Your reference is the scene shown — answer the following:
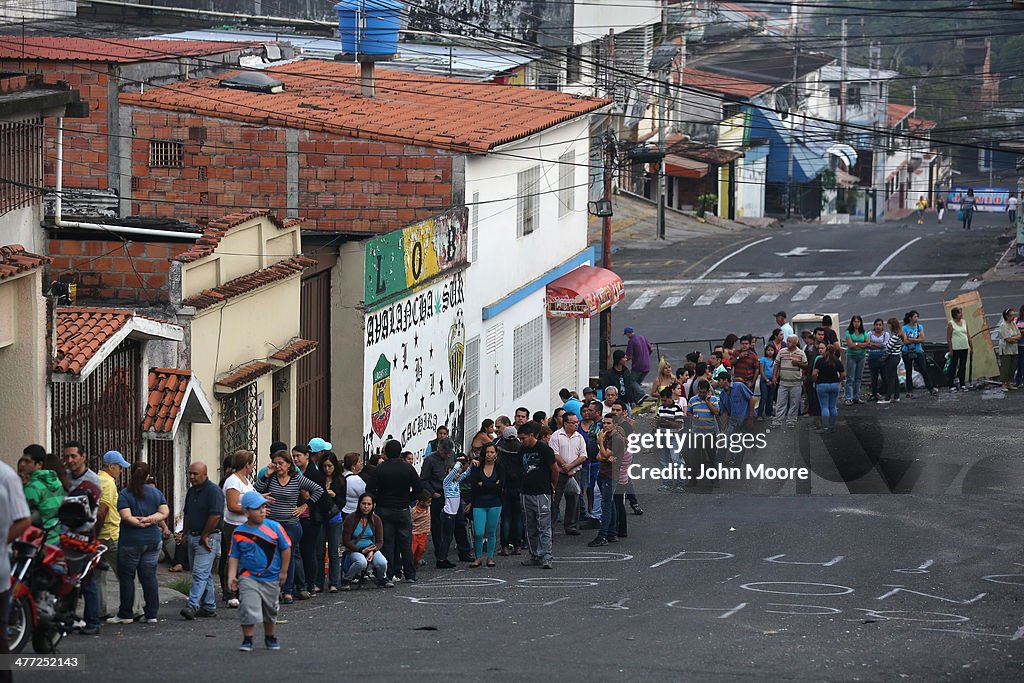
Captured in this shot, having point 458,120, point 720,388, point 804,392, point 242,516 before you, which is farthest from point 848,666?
point 458,120

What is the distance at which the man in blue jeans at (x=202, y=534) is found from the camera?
14.5 meters

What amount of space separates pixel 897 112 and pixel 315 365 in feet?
289

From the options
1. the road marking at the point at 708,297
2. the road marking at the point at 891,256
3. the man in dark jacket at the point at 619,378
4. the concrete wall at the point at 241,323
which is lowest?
the road marking at the point at 708,297

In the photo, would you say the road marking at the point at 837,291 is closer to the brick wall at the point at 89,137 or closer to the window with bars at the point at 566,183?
the window with bars at the point at 566,183

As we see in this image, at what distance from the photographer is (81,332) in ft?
58.0

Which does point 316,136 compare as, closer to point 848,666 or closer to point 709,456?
point 709,456

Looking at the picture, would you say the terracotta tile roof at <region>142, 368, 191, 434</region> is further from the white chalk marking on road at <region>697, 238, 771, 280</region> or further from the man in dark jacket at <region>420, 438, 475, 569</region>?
the white chalk marking on road at <region>697, 238, 771, 280</region>

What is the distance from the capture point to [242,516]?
575 inches

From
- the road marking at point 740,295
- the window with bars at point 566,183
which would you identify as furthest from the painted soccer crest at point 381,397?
the road marking at point 740,295

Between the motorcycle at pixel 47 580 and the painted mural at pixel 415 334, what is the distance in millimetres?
10982

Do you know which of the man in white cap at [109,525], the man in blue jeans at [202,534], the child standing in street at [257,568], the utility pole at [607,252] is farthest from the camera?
the utility pole at [607,252]

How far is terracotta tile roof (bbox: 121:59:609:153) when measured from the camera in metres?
27.0

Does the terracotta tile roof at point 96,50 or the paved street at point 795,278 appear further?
the paved street at point 795,278

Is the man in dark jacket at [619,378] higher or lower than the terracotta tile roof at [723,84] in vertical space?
lower
